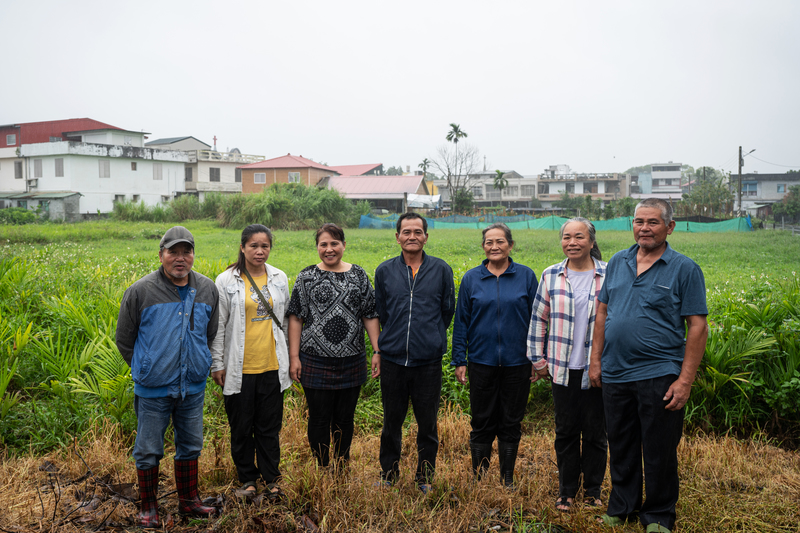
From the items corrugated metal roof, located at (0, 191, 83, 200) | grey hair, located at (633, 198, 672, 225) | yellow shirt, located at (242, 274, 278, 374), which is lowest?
yellow shirt, located at (242, 274, 278, 374)

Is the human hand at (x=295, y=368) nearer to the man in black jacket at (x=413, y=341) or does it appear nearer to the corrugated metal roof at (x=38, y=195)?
the man in black jacket at (x=413, y=341)

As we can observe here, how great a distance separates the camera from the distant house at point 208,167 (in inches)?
1693

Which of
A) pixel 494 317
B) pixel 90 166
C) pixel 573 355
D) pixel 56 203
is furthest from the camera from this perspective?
pixel 90 166

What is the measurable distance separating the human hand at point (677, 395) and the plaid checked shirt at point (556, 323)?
0.55 m

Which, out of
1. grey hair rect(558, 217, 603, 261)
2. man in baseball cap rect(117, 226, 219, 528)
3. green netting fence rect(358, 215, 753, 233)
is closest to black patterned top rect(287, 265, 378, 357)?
man in baseball cap rect(117, 226, 219, 528)

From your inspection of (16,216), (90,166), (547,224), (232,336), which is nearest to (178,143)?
(90,166)

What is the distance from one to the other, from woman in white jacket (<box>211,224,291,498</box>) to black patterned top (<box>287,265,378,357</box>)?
168 mm

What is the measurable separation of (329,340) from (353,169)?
169 feet

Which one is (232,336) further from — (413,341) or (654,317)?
(654,317)

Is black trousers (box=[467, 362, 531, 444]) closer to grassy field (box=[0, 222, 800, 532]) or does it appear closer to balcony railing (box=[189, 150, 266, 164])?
grassy field (box=[0, 222, 800, 532])

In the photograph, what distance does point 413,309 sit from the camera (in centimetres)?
373

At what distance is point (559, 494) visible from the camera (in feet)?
12.2

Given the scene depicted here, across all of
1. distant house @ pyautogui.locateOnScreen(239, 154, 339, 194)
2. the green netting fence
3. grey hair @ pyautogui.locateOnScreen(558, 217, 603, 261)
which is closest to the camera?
grey hair @ pyautogui.locateOnScreen(558, 217, 603, 261)

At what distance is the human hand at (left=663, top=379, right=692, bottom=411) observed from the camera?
9.90ft
